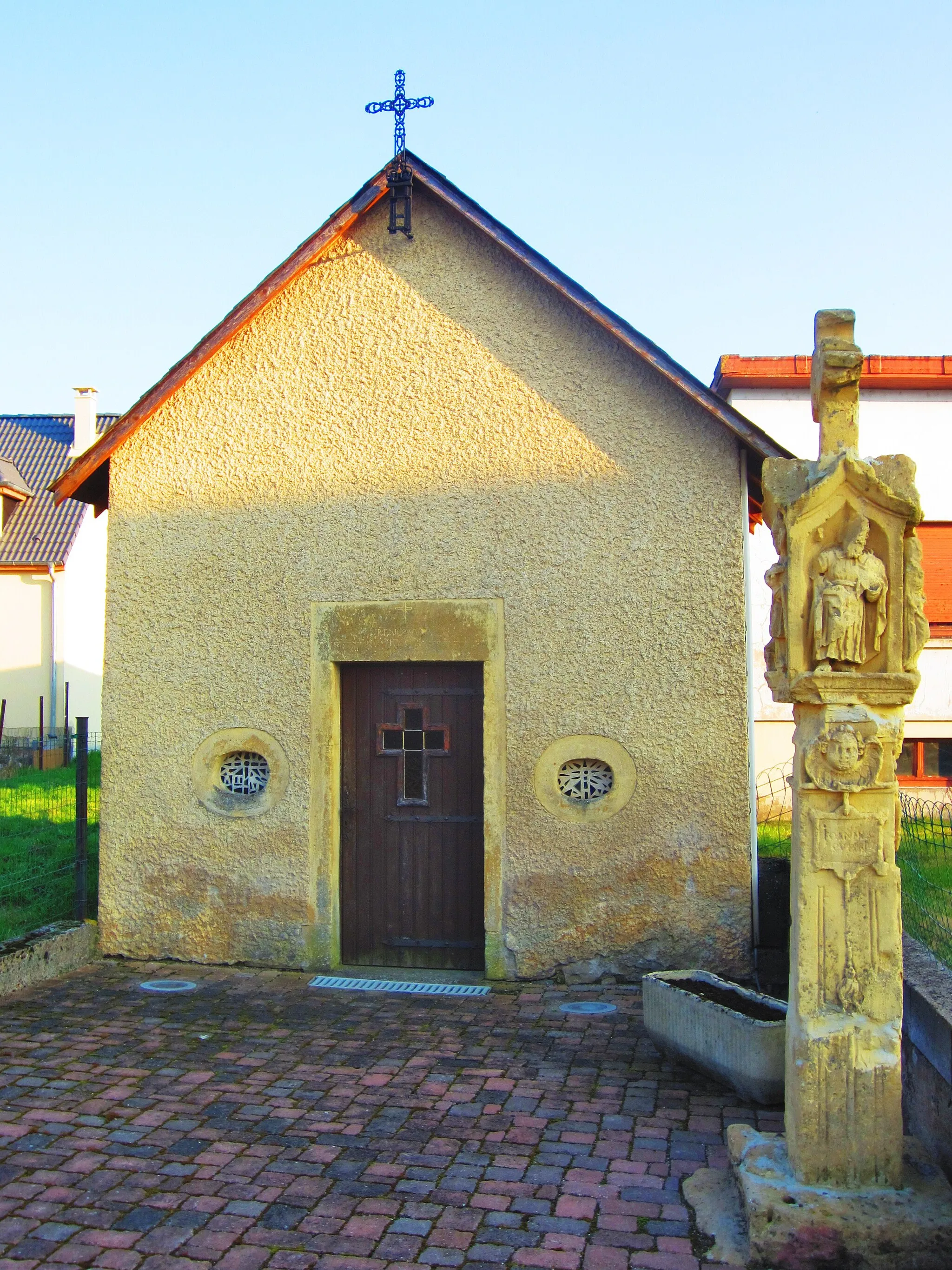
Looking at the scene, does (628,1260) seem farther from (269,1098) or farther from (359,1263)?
(269,1098)

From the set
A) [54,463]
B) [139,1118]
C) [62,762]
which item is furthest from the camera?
[54,463]

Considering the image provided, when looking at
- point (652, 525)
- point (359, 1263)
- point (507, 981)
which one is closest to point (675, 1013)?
point (507, 981)

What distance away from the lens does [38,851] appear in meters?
7.73

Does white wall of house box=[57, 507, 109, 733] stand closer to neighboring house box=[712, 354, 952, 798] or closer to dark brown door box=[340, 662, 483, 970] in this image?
neighboring house box=[712, 354, 952, 798]

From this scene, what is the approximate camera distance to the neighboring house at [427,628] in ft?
21.9

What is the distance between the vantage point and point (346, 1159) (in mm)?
4234

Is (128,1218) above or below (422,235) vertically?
below

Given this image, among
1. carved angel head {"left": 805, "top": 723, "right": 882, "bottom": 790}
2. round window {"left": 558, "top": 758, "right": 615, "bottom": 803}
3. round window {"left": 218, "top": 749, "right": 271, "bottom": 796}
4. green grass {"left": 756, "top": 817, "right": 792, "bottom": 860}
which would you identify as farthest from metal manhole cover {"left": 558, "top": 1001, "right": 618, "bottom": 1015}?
carved angel head {"left": 805, "top": 723, "right": 882, "bottom": 790}

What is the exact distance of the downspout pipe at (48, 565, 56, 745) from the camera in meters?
19.7

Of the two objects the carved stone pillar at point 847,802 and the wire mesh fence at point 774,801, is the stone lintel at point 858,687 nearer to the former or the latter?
the carved stone pillar at point 847,802

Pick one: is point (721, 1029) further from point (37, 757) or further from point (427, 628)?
point (37, 757)

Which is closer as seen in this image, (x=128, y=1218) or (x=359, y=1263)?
(x=359, y=1263)

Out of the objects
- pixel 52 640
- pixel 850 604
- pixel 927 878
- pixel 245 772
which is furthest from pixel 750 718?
pixel 52 640

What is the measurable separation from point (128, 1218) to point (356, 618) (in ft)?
13.0
